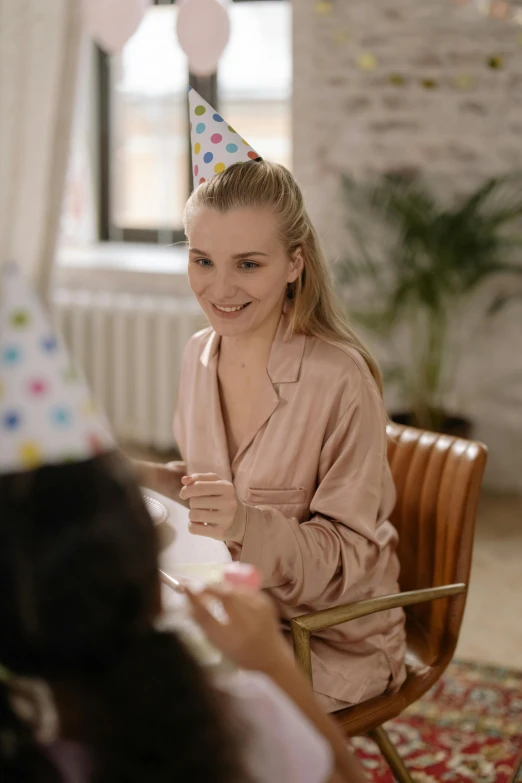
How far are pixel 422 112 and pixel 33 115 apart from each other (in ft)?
6.61

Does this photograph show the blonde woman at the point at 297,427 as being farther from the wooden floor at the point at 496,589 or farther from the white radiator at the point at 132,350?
the white radiator at the point at 132,350

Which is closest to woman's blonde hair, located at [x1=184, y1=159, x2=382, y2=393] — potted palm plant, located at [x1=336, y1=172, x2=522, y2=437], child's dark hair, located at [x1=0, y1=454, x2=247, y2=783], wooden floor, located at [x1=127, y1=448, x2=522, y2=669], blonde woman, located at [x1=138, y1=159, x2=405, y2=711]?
blonde woman, located at [x1=138, y1=159, x2=405, y2=711]

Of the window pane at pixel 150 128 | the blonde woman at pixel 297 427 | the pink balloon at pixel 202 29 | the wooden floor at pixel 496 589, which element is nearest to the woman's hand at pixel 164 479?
the blonde woman at pixel 297 427

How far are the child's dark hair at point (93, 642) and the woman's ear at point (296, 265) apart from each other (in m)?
0.99

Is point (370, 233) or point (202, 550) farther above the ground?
point (370, 233)

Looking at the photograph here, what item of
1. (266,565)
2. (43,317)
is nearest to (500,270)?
(266,565)

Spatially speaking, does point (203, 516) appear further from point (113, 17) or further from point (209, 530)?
point (113, 17)

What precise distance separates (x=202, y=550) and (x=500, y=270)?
2602 millimetres

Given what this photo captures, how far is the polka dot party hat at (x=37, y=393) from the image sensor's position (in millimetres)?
842

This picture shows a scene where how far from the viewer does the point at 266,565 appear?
1520 mm

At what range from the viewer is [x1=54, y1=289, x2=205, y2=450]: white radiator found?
4270 millimetres

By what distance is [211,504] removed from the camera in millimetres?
1429

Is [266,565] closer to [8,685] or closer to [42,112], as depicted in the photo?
[8,685]

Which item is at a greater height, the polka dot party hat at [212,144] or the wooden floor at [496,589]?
the polka dot party hat at [212,144]
